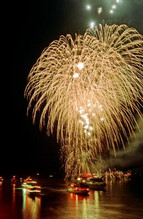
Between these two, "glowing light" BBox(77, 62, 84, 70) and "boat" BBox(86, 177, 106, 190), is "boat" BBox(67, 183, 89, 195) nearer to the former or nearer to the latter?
"boat" BBox(86, 177, 106, 190)

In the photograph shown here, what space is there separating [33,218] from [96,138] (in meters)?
9.08

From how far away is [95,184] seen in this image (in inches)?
1848

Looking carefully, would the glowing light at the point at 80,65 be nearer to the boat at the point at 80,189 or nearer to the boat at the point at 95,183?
the boat at the point at 80,189


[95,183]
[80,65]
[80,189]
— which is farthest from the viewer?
[95,183]

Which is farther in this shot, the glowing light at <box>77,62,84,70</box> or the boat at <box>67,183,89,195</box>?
the boat at <box>67,183,89,195</box>

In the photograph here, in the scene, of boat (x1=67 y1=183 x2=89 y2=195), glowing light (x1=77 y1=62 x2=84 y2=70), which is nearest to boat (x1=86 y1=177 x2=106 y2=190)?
boat (x1=67 y1=183 x2=89 y2=195)

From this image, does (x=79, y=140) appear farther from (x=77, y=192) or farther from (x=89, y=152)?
(x=77, y=192)

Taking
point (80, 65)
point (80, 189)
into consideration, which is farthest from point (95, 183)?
point (80, 65)

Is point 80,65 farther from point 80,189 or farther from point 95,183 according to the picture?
point 95,183

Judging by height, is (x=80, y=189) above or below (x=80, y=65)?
below

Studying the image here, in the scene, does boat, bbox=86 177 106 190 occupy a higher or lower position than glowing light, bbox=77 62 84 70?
lower

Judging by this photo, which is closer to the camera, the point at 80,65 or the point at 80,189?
the point at 80,65

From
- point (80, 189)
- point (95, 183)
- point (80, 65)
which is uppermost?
point (80, 65)

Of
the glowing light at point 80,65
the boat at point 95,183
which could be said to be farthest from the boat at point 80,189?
the glowing light at point 80,65
